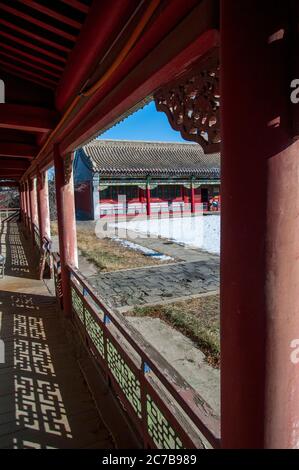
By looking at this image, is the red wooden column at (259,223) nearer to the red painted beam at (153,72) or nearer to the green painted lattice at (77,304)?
the red painted beam at (153,72)

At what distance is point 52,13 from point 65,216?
134 inches

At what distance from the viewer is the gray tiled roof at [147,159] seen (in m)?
21.7

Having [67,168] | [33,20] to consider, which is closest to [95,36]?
[33,20]

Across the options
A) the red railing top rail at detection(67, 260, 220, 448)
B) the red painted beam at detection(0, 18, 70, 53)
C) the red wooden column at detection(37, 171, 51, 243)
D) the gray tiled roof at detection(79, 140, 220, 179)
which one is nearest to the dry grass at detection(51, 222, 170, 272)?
the red wooden column at detection(37, 171, 51, 243)

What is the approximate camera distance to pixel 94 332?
11.9 feet

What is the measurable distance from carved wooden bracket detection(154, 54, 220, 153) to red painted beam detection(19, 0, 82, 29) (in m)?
0.95

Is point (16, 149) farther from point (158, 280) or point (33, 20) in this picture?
point (33, 20)

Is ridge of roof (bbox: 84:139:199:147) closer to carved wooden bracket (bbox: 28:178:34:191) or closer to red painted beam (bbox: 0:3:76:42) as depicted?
carved wooden bracket (bbox: 28:178:34:191)

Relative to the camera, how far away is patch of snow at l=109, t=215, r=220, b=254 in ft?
41.8

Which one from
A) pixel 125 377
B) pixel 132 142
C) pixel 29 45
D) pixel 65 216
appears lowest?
pixel 125 377

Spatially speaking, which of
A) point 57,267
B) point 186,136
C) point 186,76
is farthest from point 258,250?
point 57,267

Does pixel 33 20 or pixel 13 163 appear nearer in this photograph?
pixel 33 20

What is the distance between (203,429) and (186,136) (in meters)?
1.45
